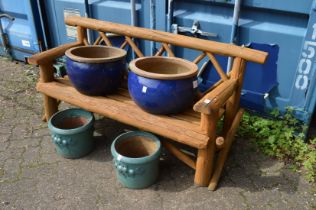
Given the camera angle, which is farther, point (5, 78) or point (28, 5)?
point (5, 78)

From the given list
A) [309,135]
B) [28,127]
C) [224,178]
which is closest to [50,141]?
[28,127]

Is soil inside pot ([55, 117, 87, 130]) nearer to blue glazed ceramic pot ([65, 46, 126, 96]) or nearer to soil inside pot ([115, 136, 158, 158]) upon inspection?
blue glazed ceramic pot ([65, 46, 126, 96])

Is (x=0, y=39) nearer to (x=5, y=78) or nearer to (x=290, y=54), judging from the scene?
(x=5, y=78)

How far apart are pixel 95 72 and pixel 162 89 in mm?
602

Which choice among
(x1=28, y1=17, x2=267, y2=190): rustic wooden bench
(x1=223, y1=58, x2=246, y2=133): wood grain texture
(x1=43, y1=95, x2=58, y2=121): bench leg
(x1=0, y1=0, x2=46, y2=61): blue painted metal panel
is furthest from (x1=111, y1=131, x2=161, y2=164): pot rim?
(x1=0, y1=0, x2=46, y2=61): blue painted metal panel

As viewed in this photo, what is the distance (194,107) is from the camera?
1.98m

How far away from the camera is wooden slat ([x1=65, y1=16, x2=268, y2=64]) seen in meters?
2.21

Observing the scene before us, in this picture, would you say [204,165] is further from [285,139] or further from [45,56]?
[45,56]

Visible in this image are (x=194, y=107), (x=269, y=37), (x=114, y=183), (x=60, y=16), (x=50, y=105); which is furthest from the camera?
(x=60, y=16)

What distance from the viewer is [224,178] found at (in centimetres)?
244

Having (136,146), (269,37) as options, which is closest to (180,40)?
(269,37)

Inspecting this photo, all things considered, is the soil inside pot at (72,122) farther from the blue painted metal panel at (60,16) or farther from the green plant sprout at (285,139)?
the green plant sprout at (285,139)

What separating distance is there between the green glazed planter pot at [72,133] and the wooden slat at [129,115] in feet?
0.60

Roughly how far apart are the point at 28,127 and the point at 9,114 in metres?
0.38
